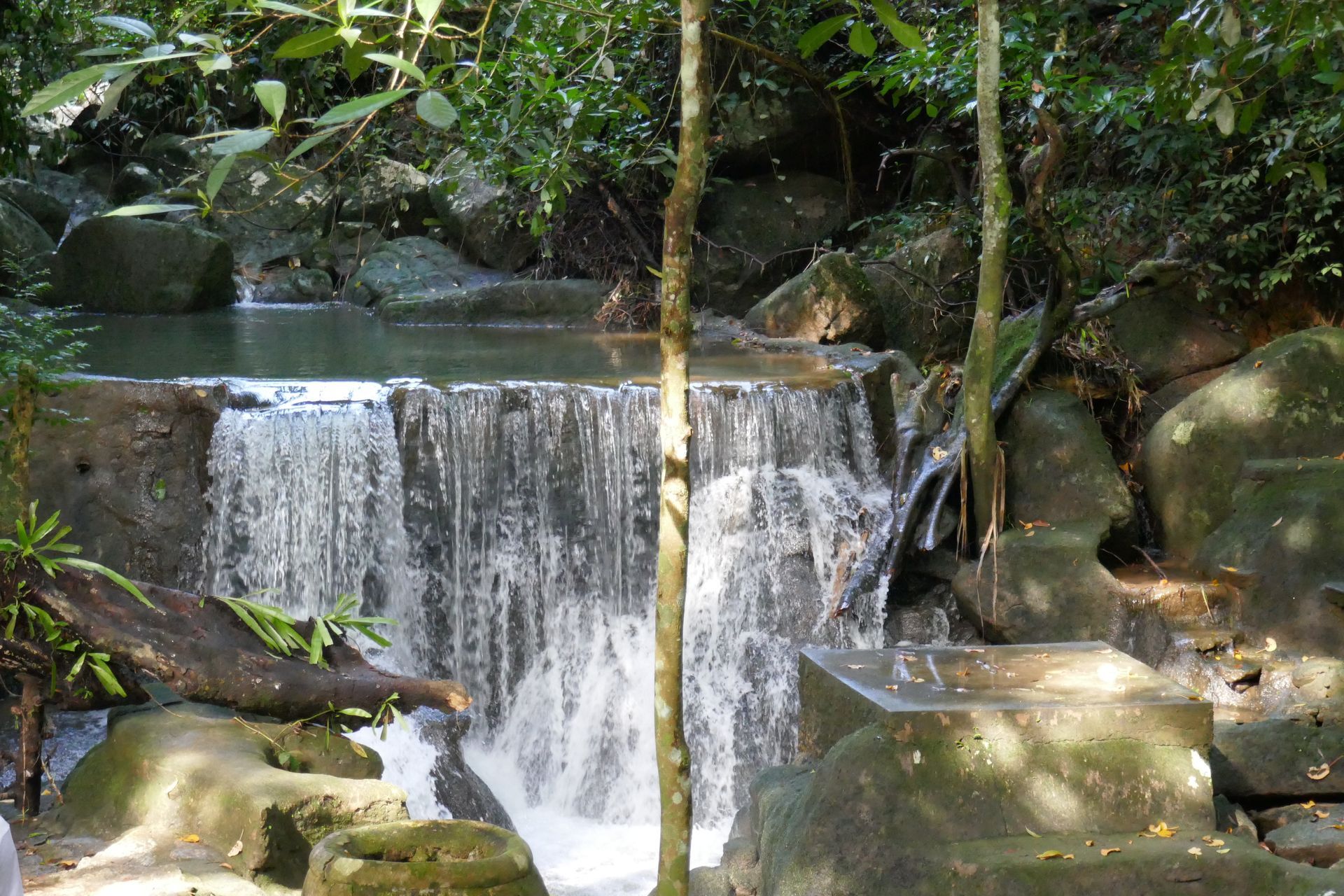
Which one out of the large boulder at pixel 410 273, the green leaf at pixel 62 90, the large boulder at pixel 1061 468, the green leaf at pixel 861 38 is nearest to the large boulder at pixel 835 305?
the large boulder at pixel 1061 468

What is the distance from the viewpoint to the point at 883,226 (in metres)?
12.9

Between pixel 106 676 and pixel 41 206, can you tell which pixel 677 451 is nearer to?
pixel 106 676

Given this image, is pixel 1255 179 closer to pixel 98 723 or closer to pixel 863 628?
pixel 863 628

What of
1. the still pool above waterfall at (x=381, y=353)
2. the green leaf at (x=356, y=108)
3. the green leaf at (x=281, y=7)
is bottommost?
the still pool above waterfall at (x=381, y=353)

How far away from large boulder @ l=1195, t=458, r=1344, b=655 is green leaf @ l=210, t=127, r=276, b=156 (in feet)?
21.6

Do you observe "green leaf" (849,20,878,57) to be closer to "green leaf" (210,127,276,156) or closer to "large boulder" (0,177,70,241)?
"green leaf" (210,127,276,156)

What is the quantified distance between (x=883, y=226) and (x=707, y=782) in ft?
23.3

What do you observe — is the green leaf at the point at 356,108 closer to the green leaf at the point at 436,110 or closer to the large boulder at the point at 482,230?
the green leaf at the point at 436,110

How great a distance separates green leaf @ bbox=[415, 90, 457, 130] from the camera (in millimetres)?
1943

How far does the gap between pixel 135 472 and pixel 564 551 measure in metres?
2.66

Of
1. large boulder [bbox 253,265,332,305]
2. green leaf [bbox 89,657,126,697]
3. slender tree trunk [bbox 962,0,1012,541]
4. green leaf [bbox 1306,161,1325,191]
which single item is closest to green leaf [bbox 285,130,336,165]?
green leaf [bbox 89,657,126,697]

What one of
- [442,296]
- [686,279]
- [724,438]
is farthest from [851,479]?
[442,296]

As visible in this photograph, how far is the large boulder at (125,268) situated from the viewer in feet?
45.2

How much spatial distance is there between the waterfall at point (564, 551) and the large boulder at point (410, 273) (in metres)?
7.15
